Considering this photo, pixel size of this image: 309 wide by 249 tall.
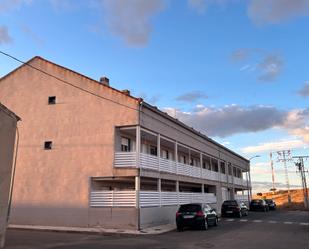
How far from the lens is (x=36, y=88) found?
28562 mm

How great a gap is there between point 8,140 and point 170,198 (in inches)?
613

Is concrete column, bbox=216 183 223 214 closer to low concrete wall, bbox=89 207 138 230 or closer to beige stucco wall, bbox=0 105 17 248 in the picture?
low concrete wall, bbox=89 207 138 230

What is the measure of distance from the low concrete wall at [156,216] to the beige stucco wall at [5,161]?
397 inches

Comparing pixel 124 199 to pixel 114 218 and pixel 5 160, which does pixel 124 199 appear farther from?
pixel 5 160

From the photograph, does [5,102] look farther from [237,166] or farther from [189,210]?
[237,166]

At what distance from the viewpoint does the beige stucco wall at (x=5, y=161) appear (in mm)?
14516

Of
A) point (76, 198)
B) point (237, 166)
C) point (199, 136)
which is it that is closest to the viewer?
point (76, 198)

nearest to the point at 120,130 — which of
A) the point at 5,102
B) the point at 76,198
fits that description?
the point at 76,198

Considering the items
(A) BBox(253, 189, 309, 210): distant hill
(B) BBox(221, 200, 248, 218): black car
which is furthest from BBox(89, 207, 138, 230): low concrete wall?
(A) BBox(253, 189, 309, 210): distant hill

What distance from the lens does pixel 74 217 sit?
965 inches

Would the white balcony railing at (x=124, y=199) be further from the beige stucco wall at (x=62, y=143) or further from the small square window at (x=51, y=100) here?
the small square window at (x=51, y=100)

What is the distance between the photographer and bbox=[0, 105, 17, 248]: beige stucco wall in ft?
47.6

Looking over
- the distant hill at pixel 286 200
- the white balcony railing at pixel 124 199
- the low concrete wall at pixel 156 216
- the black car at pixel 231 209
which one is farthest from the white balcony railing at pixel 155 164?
the distant hill at pixel 286 200

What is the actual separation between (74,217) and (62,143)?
5.15 metres
